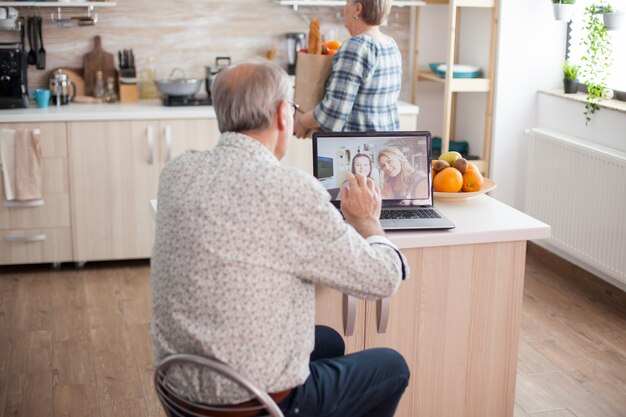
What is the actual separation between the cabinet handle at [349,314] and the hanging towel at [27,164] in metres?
2.40

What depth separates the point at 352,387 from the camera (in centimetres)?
202

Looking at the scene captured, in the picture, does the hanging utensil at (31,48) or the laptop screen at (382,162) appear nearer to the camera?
the laptop screen at (382,162)

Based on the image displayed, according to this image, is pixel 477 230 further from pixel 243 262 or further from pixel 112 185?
pixel 112 185

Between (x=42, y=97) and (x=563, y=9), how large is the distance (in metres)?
2.71

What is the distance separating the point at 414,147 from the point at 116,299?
82.0 inches

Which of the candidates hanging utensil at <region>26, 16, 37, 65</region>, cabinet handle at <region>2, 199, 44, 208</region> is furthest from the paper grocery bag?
hanging utensil at <region>26, 16, 37, 65</region>

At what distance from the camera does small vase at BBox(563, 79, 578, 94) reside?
173 inches

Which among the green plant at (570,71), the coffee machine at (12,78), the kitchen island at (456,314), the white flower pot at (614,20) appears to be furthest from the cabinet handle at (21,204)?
the white flower pot at (614,20)

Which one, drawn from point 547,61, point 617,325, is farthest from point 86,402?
point 547,61

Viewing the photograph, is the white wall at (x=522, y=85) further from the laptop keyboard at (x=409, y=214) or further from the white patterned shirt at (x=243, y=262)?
the white patterned shirt at (x=243, y=262)

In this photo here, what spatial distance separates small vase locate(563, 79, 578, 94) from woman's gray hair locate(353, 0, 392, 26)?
1.72 meters

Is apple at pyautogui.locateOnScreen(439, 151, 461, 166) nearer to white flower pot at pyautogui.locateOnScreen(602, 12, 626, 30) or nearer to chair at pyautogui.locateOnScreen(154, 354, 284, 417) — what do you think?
chair at pyautogui.locateOnScreen(154, 354, 284, 417)

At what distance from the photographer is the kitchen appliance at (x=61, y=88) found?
4.44 m

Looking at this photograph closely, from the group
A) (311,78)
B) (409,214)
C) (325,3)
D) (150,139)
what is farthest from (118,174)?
(409,214)
